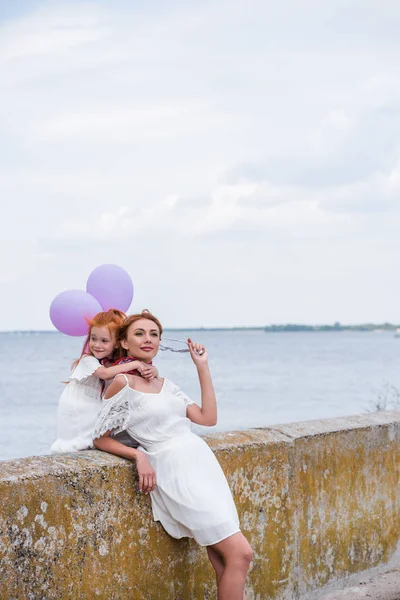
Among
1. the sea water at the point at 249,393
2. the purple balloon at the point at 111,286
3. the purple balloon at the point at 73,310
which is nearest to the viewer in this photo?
the purple balloon at the point at 73,310

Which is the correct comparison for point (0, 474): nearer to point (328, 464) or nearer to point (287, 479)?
point (287, 479)

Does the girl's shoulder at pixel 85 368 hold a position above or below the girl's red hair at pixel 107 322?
below

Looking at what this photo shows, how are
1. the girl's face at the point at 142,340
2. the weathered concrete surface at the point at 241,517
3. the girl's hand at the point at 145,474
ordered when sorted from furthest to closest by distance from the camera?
1. the girl's face at the point at 142,340
2. the girl's hand at the point at 145,474
3. the weathered concrete surface at the point at 241,517

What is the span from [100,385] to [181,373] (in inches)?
1932

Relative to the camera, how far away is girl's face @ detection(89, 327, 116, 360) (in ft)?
12.3

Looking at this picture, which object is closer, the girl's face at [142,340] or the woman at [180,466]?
the woman at [180,466]

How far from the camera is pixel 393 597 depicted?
13.7 ft

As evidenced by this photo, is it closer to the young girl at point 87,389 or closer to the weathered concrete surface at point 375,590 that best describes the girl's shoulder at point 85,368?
the young girl at point 87,389

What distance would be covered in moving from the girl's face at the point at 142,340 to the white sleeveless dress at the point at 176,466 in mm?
211

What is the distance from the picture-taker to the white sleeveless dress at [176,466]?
11.0ft

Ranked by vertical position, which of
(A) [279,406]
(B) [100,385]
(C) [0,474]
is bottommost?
(A) [279,406]

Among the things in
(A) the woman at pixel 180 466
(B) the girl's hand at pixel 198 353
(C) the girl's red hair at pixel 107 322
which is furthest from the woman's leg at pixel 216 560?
(C) the girl's red hair at pixel 107 322

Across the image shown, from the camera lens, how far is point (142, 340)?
145 inches

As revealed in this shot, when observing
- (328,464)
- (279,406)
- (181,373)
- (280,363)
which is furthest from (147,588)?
(280,363)
